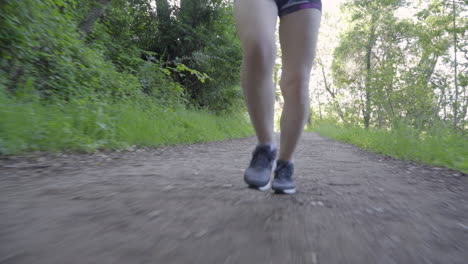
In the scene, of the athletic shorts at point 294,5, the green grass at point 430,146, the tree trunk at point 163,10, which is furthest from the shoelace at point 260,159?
the tree trunk at point 163,10

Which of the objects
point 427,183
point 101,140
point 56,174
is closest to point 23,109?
point 101,140

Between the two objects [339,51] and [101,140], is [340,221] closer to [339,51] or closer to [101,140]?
[101,140]

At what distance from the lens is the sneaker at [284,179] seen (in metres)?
1.87

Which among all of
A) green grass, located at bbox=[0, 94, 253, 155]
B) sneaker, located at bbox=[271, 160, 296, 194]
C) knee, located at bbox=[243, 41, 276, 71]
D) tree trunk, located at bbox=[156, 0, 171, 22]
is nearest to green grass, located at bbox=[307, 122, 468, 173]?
sneaker, located at bbox=[271, 160, 296, 194]

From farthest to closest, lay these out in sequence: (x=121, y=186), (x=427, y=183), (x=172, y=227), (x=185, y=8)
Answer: (x=185, y=8), (x=427, y=183), (x=121, y=186), (x=172, y=227)

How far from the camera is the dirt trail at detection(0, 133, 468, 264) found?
100 centimetres

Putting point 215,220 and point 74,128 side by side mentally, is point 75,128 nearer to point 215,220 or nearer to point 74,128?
point 74,128

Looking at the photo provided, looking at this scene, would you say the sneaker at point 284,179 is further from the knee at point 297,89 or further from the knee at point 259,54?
the knee at point 259,54

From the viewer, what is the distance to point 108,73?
668 cm

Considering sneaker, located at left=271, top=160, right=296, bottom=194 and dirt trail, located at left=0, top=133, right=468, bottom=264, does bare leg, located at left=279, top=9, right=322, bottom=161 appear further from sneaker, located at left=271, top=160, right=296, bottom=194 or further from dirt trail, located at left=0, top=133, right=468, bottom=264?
dirt trail, located at left=0, top=133, right=468, bottom=264

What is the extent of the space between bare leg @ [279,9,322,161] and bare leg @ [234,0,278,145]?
10 centimetres

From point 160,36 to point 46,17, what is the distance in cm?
552

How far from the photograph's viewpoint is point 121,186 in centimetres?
195

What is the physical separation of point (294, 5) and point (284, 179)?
1077 millimetres
